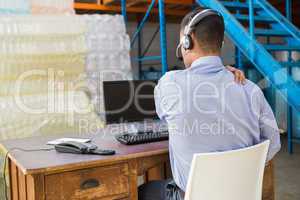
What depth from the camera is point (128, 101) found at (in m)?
2.81

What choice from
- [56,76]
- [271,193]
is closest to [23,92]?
[56,76]

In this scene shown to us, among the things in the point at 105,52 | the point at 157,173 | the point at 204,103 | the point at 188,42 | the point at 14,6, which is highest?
the point at 14,6

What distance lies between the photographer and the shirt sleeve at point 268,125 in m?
1.82

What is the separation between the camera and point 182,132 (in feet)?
5.47

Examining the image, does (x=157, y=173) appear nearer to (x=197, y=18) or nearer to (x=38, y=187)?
(x=38, y=187)

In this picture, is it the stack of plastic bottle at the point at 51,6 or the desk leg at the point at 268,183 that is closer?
the desk leg at the point at 268,183

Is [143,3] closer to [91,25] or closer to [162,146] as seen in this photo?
[91,25]

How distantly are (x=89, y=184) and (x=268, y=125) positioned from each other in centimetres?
95

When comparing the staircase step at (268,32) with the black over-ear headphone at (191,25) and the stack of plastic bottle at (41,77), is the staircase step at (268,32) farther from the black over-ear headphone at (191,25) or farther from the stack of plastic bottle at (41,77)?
the black over-ear headphone at (191,25)

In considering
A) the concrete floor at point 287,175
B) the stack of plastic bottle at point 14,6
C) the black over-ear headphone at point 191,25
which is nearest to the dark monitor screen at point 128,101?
the black over-ear headphone at point 191,25

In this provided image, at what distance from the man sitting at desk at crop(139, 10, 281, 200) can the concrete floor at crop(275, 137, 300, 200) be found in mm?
2362

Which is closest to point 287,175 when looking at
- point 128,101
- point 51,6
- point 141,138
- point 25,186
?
point 128,101

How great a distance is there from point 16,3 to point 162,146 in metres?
3.10

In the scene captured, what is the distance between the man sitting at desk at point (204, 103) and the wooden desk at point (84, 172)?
27 cm
